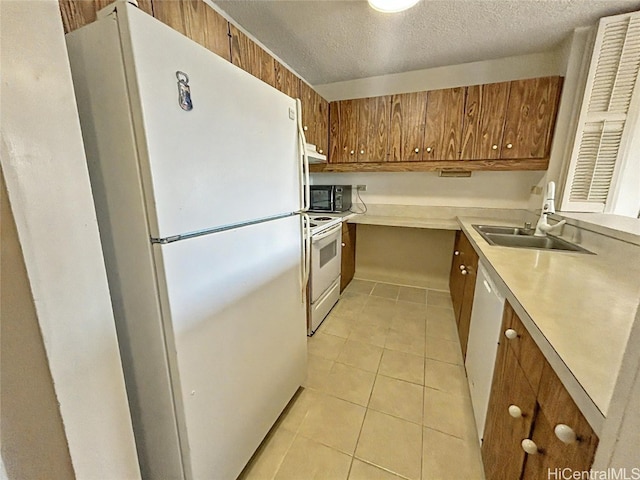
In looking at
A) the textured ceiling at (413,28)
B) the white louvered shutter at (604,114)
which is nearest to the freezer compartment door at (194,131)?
the textured ceiling at (413,28)

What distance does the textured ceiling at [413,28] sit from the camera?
1.64 meters

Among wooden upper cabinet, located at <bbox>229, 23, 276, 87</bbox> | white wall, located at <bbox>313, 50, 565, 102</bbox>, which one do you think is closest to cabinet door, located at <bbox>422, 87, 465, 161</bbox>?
white wall, located at <bbox>313, 50, 565, 102</bbox>

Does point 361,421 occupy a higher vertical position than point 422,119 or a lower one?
lower

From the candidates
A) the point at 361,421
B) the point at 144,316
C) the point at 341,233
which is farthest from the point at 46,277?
the point at 341,233

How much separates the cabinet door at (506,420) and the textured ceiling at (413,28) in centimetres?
205

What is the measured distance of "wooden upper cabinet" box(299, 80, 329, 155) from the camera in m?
2.23

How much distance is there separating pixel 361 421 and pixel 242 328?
90cm

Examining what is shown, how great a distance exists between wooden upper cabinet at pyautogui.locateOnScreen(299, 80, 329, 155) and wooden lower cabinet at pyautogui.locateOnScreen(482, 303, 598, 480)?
2.02 metres

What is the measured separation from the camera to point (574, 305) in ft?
2.56

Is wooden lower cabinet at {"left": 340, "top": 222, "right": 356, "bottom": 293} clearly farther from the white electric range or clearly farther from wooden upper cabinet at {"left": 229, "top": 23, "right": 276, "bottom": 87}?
wooden upper cabinet at {"left": 229, "top": 23, "right": 276, "bottom": 87}

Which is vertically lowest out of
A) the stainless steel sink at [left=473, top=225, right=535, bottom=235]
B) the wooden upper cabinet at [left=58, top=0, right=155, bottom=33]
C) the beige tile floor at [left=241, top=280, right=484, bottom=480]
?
the beige tile floor at [left=241, top=280, right=484, bottom=480]

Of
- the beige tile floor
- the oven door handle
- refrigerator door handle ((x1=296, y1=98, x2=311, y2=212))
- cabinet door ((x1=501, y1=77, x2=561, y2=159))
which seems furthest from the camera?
cabinet door ((x1=501, y1=77, x2=561, y2=159))

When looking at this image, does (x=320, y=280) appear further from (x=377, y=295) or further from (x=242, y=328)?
(x=242, y=328)

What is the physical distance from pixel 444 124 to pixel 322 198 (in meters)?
1.36
